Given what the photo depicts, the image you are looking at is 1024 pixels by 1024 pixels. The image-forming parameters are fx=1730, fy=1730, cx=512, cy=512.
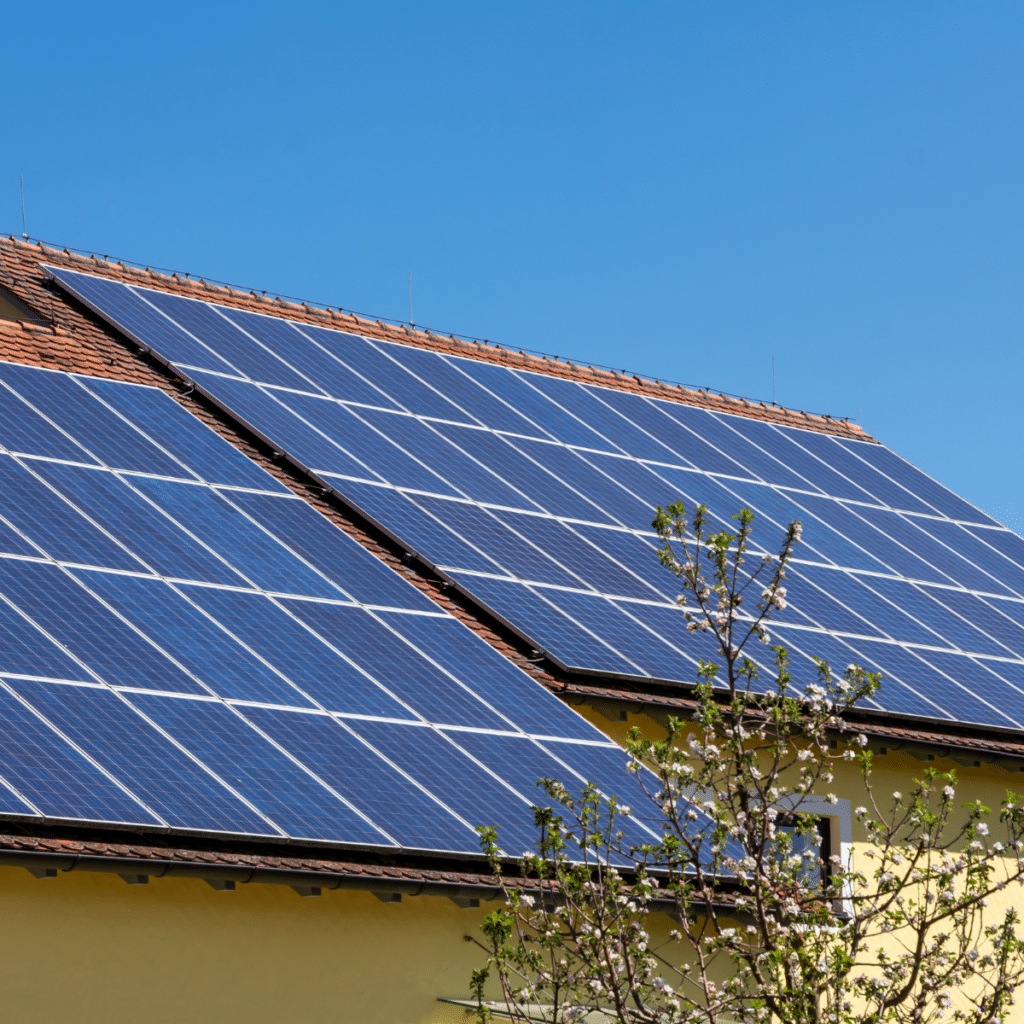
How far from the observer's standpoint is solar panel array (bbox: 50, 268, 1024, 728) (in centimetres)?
1755

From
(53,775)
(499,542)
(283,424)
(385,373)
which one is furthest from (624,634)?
(53,775)

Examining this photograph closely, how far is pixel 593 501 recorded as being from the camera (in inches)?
784

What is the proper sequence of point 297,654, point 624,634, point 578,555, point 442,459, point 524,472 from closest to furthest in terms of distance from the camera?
point 297,654 < point 624,634 < point 578,555 < point 442,459 < point 524,472

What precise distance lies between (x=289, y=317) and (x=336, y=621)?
916 cm

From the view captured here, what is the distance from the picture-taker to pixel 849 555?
21500 millimetres

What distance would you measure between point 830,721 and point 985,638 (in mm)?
10981

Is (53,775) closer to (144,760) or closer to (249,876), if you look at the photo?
(144,760)

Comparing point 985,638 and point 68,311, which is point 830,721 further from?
point 68,311

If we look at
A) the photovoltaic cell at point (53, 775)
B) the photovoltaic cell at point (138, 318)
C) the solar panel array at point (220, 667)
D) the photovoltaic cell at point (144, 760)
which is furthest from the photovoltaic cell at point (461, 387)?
the photovoltaic cell at point (53, 775)

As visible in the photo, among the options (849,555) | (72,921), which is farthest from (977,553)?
(72,921)

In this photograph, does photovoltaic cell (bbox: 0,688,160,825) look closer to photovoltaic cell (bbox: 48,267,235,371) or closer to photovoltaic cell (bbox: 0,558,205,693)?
photovoltaic cell (bbox: 0,558,205,693)

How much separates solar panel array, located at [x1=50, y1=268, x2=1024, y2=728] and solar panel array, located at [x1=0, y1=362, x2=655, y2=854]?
4.49 feet

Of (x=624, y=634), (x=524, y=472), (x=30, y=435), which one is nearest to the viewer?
(x=30, y=435)

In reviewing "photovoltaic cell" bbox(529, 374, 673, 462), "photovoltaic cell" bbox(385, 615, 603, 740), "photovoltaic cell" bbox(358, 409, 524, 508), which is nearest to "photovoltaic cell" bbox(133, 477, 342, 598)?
"photovoltaic cell" bbox(385, 615, 603, 740)
